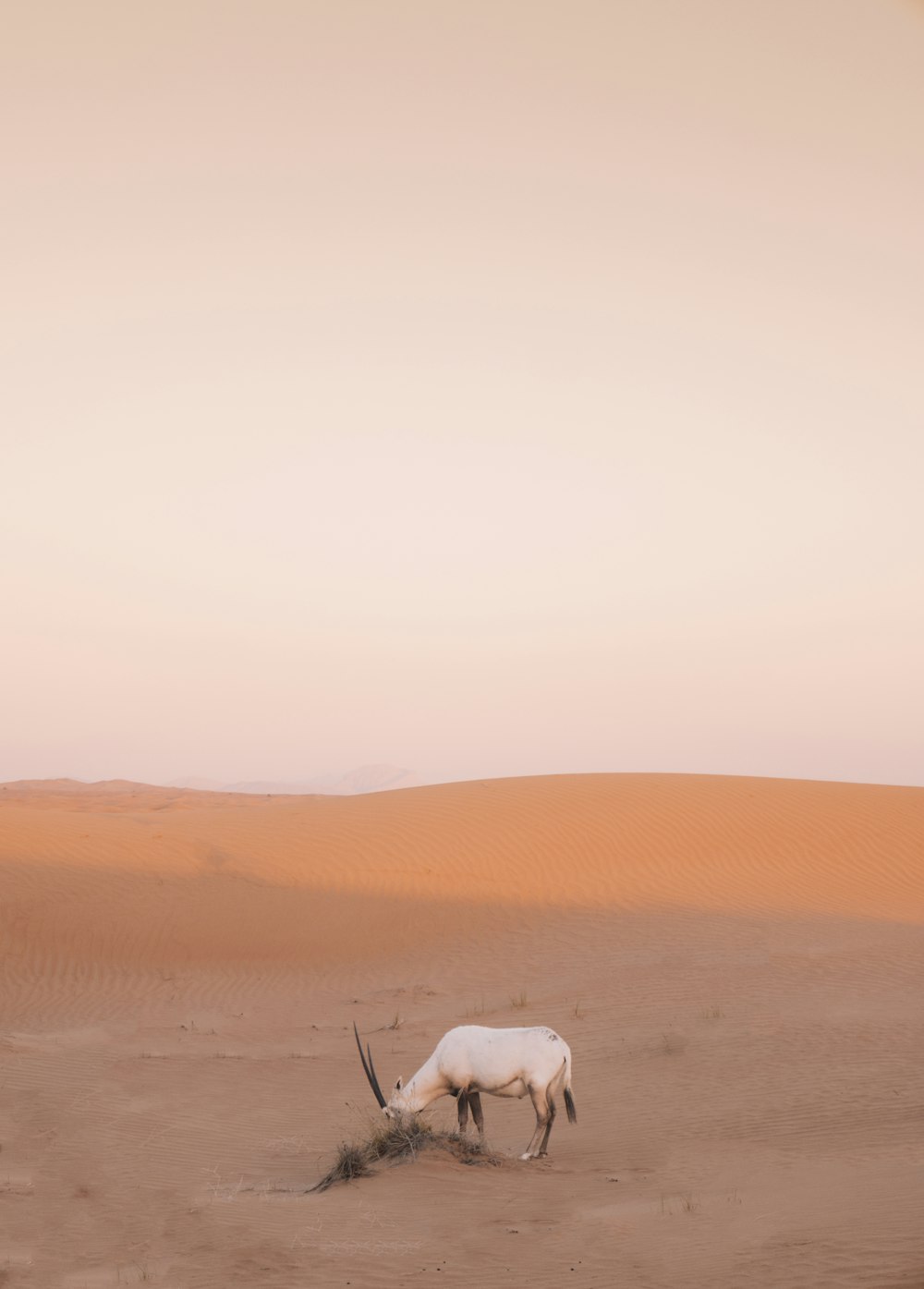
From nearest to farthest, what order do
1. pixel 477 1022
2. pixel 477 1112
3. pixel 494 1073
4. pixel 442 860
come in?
pixel 494 1073
pixel 477 1112
pixel 477 1022
pixel 442 860

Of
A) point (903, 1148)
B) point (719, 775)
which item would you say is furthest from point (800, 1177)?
point (719, 775)

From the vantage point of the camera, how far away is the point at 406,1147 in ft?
25.6

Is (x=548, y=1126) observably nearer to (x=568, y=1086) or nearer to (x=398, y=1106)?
(x=568, y=1086)

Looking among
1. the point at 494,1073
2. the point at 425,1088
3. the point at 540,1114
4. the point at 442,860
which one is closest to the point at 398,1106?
the point at 425,1088

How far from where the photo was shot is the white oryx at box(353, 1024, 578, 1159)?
25.3 feet

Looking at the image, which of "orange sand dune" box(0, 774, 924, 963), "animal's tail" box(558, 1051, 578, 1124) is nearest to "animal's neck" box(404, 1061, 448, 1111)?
"animal's tail" box(558, 1051, 578, 1124)

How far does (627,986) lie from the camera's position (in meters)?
15.5

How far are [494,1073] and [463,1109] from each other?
53cm

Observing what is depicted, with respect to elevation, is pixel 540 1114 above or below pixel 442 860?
below

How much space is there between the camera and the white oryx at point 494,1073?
773cm

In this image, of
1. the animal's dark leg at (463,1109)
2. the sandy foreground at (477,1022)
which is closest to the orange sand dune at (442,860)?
the sandy foreground at (477,1022)

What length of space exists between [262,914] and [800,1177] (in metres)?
15.0

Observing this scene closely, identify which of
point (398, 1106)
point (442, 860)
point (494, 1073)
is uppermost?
point (442, 860)

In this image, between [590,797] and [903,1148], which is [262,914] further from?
[903,1148]
